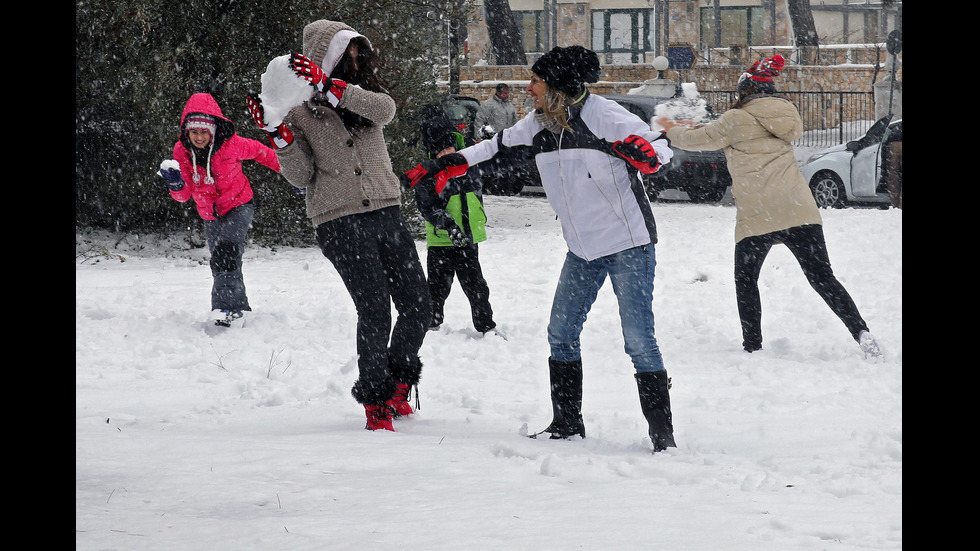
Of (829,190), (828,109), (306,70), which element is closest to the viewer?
(306,70)

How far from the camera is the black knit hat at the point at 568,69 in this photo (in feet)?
14.4

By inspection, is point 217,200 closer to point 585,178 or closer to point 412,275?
point 412,275

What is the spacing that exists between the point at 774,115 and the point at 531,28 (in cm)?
3747

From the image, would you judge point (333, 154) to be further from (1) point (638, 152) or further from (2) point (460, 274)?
(2) point (460, 274)

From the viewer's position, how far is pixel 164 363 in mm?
6438

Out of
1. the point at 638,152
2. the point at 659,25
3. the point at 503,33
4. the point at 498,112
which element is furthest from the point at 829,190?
the point at 659,25

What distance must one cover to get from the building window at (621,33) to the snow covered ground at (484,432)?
3307 centimetres

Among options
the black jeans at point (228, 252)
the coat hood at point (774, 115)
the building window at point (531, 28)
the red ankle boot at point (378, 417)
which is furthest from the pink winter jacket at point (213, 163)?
the building window at point (531, 28)

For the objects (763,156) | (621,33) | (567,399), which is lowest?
(567,399)

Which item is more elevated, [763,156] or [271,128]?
[271,128]

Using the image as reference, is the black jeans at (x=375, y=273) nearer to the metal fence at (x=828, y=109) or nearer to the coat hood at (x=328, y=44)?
the coat hood at (x=328, y=44)

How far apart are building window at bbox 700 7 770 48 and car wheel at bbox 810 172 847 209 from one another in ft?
89.9

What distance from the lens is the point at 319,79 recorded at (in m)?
4.41
